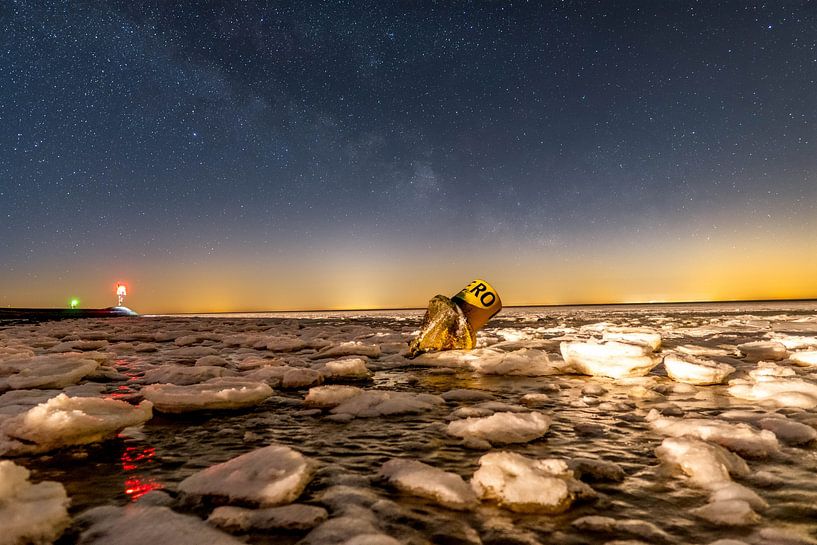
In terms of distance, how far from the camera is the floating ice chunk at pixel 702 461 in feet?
6.43

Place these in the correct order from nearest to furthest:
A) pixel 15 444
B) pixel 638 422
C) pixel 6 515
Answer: pixel 6 515 → pixel 15 444 → pixel 638 422

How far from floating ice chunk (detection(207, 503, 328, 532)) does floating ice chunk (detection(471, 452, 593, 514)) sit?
0.71 m

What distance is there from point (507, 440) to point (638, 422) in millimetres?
1076

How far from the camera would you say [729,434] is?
2.44 meters

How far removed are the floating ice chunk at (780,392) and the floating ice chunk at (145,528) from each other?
4.01 m

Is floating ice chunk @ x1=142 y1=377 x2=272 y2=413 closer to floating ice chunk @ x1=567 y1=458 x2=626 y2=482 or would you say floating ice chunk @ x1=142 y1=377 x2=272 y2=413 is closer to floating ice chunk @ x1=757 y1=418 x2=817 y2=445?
floating ice chunk @ x1=567 y1=458 x2=626 y2=482

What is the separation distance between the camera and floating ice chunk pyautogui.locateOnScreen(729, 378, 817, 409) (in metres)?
3.29

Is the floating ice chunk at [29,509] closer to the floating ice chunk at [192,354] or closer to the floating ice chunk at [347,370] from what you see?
the floating ice chunk at [347,370]

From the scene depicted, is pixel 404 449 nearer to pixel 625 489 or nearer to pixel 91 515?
pixel 625 489

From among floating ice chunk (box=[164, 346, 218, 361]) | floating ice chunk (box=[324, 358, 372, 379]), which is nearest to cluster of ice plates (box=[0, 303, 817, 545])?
floating ice chunk (box=[324, 358, 372, 379])

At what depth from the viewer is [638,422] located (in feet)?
9.75

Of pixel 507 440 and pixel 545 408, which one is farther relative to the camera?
pixel 545 408

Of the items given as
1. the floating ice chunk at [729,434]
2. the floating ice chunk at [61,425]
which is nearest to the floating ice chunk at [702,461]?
the floating ice chunk at [729,434]

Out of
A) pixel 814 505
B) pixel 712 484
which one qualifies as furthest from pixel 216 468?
pixel 814 505
